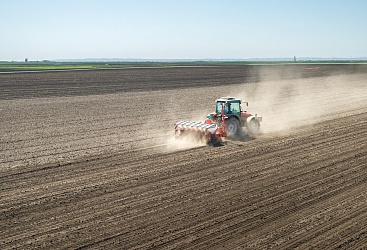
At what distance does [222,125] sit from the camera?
18344 mm

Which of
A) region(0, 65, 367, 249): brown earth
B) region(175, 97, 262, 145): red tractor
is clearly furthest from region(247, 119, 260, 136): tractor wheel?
region(0, 65, 367, 249): brown earth

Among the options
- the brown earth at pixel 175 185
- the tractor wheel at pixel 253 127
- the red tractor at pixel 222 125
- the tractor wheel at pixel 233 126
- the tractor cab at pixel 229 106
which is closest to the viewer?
the brown earth at pixel 175 185

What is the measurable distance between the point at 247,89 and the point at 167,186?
3280 centimetres

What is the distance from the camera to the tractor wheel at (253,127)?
765 inches

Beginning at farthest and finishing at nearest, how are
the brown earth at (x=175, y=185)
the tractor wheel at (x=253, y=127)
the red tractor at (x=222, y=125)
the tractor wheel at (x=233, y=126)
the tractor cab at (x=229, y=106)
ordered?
1. the tractor wheel at (x=253, y=127)
2. the tractor cab at (x=229, y=106)
3. the tractor wheel at (x=233, y=126)
4. the red tractor at (x=222, y=125)
5. the brown earth at (x=175, y=185)

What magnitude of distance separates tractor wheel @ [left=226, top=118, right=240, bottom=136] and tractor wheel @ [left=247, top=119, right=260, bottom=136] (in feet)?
2.12

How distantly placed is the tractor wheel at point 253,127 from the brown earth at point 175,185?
522 millimetres

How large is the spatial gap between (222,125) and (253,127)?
212cm

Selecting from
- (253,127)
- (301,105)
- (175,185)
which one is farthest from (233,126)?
(301,105)

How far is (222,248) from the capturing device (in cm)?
846

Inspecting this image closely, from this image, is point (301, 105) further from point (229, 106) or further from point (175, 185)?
point (175, 185)

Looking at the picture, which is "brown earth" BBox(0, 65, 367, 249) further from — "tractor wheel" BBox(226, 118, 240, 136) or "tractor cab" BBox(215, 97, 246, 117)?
"tractor cab" BBox(215, 97, 246, 117)

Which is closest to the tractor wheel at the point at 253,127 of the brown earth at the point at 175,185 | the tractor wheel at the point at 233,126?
the brown earth at the point at 175,185

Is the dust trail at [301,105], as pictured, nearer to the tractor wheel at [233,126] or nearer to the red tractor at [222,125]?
the red tractor at [222,125]
